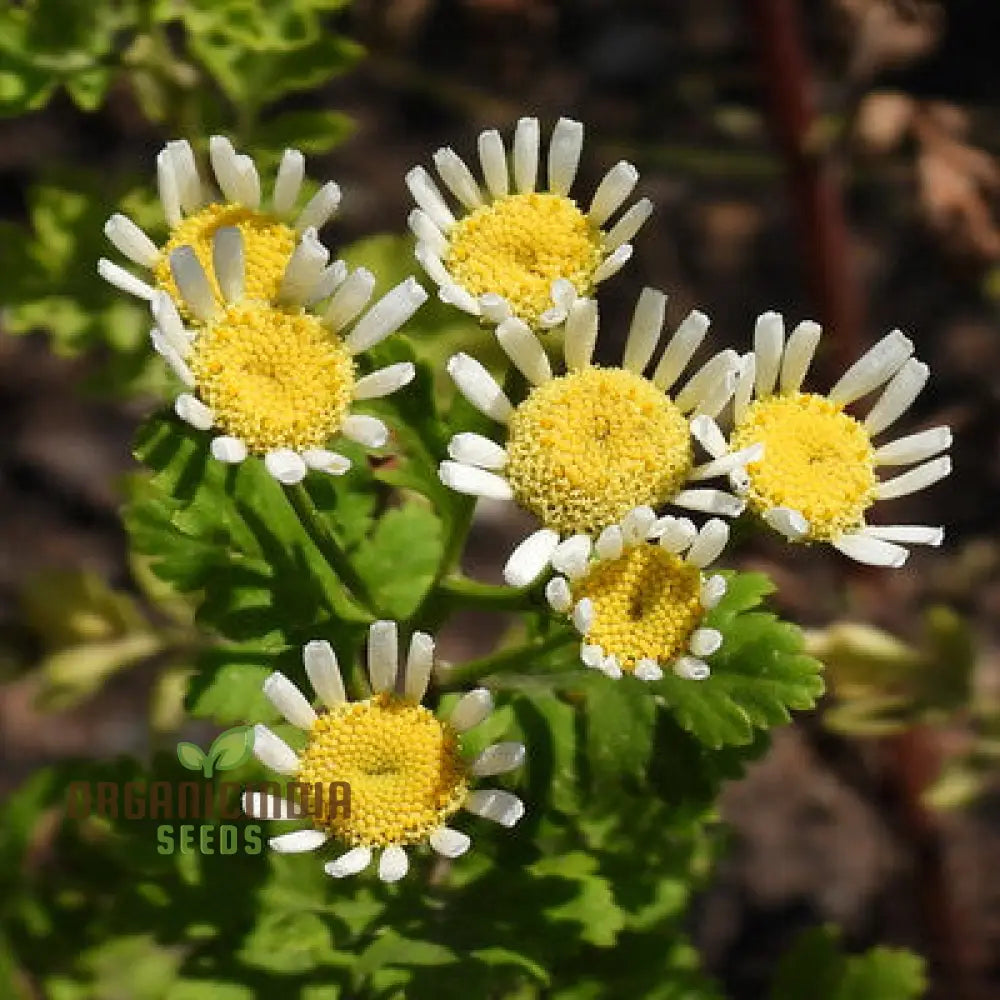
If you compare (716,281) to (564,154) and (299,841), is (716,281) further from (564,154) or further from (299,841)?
(299,841)

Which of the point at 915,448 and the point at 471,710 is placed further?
the point at 915,448

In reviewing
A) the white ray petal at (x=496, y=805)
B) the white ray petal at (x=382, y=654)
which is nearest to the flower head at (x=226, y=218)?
the white ray petal at (x=382, y=654)

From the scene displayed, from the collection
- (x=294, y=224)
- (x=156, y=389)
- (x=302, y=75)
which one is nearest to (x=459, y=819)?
(x=294, y=224)

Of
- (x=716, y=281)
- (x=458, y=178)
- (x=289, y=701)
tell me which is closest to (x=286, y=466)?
(x=289, y=701)

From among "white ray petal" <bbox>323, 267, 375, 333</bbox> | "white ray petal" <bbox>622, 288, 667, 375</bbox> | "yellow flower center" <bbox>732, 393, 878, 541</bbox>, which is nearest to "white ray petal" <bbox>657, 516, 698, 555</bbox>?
"yellow flower center" <bbox>732, 393, 878, 541</bbox>

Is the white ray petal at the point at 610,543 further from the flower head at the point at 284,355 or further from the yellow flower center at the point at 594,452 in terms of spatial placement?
the flower head at the point at 284,355
